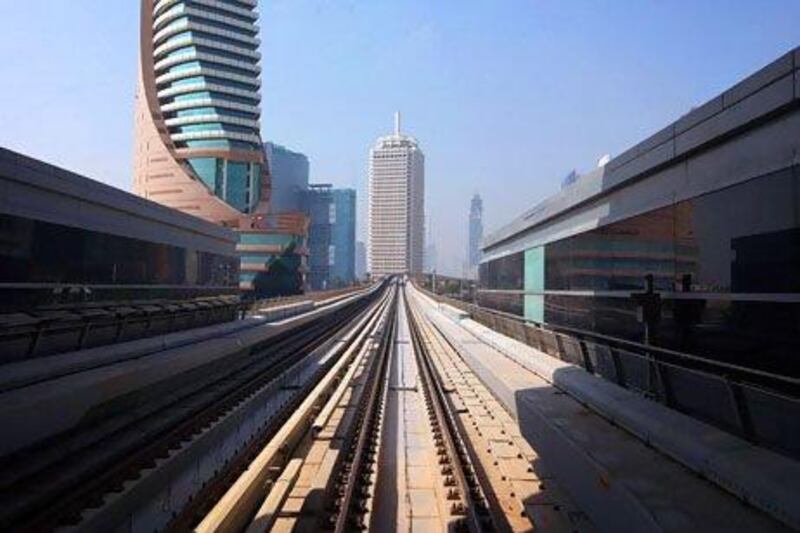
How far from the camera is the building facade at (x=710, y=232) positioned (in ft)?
30.2

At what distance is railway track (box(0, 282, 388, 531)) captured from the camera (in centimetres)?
966

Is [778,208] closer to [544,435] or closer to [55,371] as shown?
[544,435]

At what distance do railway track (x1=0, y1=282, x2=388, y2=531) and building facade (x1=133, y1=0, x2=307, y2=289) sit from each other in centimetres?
10145

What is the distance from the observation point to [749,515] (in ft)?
22.7

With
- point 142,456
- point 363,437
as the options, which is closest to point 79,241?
point 142,456

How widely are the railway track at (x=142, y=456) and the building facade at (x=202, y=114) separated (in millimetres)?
101448

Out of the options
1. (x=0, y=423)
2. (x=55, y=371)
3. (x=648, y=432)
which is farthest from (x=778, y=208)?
(x=55, y=371)

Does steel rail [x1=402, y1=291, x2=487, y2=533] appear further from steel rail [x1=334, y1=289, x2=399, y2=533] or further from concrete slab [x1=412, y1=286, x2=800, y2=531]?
steel rail [x1=334, y1=289, x2=399, y2=533]

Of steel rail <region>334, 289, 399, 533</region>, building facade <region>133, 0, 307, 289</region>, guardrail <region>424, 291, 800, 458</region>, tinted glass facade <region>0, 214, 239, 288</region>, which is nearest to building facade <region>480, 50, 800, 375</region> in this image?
guardrail <region>424, 291, 800, 458</region>

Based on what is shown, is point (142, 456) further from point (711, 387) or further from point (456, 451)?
point (711, 387)

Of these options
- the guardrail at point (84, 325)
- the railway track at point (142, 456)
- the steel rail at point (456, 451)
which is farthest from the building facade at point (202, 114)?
the railway track at point (142, 456)

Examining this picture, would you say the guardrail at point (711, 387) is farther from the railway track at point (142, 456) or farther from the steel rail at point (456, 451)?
the railway track at point (142, 456)

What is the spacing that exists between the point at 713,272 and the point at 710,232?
657 mm

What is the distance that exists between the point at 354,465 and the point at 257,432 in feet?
12.7
